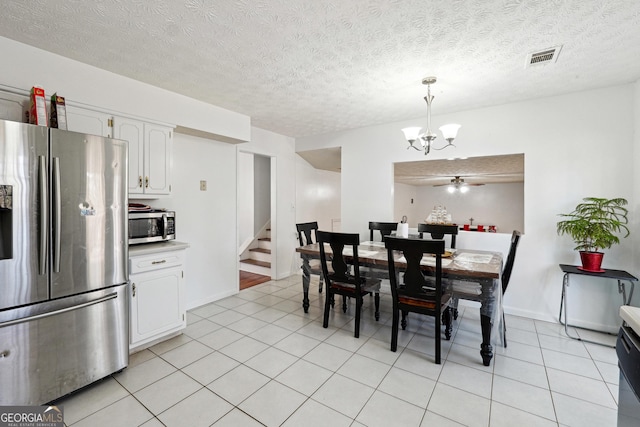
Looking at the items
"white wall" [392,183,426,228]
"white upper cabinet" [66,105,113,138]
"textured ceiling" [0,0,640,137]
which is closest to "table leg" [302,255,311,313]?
"textured ceiling" [0,0,640,137]

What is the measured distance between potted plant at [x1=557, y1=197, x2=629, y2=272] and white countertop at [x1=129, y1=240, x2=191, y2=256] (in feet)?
12.4

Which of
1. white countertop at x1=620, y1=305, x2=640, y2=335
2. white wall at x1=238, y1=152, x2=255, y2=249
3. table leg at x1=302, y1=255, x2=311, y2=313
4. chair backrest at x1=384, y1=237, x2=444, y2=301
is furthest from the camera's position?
white wall at x1=238, y1=152, x2=255, y2=249

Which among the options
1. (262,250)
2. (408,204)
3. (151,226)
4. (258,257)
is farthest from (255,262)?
(408,204)

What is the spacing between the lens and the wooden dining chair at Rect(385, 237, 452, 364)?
222cm

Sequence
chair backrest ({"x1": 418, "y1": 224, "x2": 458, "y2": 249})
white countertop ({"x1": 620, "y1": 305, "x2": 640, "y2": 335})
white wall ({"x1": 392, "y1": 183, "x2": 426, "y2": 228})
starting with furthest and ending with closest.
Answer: white wall ({"x1": 392, "y1": 183, "x2": 426, "y2": 228}) → chair backrest ({"x1": 418, "y1": 224, "x2": 458, "y2": 249}) → white countertop ({"x1": 620, "y1": 305, "x2": 640, "y2": 335})

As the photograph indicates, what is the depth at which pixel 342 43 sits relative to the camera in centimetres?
207

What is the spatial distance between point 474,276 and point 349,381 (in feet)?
4.13

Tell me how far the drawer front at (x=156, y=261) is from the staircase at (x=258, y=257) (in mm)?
2467

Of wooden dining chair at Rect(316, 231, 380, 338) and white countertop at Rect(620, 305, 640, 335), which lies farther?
wooden dining chair at Rect(316, 231, 380, 338)

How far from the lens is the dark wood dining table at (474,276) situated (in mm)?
2238

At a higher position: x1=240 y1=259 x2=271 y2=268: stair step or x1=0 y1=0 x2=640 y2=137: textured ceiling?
x1=0 y1=0 x2=640 y2=137: textured ceiling

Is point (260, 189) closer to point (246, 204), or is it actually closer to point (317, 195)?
point (246, 204)

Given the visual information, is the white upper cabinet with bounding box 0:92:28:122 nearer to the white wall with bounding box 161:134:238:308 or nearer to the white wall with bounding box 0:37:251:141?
the white wall with bounding box 0:37:251:141

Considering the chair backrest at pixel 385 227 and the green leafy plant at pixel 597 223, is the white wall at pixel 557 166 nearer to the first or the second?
the green leafy plant at pixel 597 223
